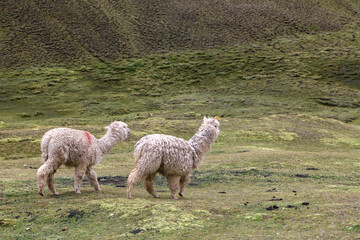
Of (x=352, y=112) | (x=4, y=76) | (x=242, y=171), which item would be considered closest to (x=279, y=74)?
(x=352, y=112)

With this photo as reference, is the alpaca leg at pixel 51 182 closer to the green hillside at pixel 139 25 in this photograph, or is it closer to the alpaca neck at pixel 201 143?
the alpaca neck at pixel 201 143

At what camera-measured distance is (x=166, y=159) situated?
13359 millimetres

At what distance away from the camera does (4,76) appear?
70.8 m

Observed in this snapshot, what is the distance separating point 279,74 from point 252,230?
67626 millimetres

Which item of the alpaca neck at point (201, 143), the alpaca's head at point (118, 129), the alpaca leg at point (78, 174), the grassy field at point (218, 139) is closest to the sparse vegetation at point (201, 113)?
the grassy field at point (218, 139)

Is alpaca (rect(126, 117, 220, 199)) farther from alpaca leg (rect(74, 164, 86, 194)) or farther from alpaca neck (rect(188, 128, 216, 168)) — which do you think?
alpaca leg (rect(74, 164, 86, 194))

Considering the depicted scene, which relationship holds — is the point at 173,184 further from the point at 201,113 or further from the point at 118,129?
the point at 201,113

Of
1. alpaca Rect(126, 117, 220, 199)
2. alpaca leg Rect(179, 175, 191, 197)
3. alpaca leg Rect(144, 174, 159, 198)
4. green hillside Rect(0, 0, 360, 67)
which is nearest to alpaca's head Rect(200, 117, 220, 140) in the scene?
alpaca Rect(126, 117, 220, 199)

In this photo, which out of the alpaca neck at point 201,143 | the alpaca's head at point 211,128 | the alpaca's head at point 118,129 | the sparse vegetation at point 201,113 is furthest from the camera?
the alpaca's head at point 118,129

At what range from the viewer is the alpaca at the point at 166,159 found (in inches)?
515

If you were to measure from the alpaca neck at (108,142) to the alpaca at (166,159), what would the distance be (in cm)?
225

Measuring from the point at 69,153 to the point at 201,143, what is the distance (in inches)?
177

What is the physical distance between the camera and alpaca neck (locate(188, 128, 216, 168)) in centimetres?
1460

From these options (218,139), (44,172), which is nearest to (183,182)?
(44,172)
